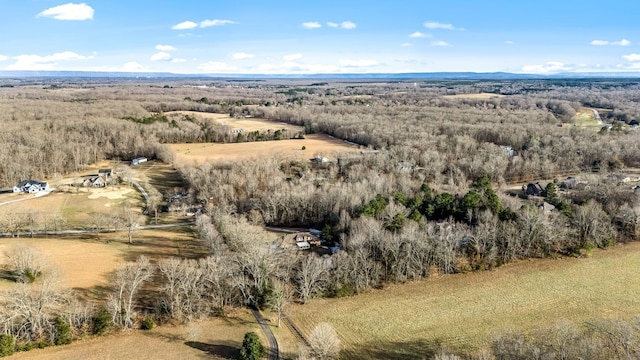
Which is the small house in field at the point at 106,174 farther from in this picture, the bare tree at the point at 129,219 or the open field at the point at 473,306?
the open field at the point at 473,306

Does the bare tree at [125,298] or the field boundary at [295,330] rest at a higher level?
the bare tree at [125,298]

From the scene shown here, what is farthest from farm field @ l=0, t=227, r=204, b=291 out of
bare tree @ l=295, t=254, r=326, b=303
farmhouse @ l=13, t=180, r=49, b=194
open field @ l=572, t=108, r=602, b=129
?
open field @ l=572, t=108, r=602, b=129

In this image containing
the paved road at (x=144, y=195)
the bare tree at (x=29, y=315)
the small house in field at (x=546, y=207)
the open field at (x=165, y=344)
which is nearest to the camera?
the open field at (x=165, y=344)

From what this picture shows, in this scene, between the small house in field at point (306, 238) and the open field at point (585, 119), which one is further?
the open field at point (585, 119)

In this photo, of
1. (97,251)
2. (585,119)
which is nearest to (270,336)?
(97,251)

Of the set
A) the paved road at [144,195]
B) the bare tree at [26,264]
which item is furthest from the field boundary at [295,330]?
the paved road at [144,195]

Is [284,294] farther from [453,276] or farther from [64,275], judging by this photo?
[64,275]

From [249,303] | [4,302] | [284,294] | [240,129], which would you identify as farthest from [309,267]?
[240,129]
